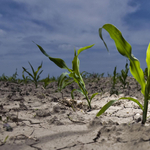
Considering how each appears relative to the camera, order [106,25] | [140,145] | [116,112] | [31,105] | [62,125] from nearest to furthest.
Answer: [140,145]
[106,25]
[62,125]
[116,112]
[31,105]

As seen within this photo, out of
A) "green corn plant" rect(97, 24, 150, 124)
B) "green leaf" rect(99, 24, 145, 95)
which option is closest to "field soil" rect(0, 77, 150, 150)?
"green corn plant" rect(97, 24, 150, 124)

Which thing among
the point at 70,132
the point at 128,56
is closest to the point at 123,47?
the point at 128,56

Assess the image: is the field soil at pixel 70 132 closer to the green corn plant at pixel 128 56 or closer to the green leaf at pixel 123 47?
the green corn plant at pixel 128 56

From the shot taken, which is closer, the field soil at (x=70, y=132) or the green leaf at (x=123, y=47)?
the field soil at (x=70, y=132)

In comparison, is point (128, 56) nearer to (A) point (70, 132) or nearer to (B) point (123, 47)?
(B) point (123, 47)

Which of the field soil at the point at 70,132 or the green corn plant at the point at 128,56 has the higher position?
the green corn plant at the point at 128,56

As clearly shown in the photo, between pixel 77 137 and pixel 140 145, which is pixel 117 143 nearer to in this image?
pixel 140 145

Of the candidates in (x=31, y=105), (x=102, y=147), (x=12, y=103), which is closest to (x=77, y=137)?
(x=102, y=147)

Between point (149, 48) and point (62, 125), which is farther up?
point (149, 48)

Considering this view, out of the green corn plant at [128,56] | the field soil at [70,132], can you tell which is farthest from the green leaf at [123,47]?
the field soil at [70,132]

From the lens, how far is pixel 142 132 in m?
1.27

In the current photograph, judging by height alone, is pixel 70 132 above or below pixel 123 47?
below

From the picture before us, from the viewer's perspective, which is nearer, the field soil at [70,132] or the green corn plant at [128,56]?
the field soil at [70,132]

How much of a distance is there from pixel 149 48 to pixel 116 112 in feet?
2.94
